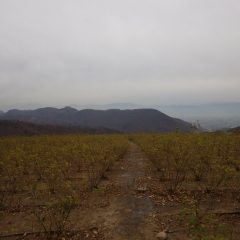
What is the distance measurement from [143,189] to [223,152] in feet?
19.5

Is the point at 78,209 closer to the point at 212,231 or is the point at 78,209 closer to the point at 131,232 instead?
the point at 131,232

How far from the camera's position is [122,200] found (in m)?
9.64

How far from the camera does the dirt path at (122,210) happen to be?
7.43 meters

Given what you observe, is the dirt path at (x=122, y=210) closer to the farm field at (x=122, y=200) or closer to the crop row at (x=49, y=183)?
the farm field at (x=122, y=200)

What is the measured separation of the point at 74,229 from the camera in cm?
764

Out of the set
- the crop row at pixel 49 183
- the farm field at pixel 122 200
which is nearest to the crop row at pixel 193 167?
the farm field at pixel 122 200

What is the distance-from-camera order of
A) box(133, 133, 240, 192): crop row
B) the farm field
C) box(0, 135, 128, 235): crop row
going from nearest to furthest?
the farm field < box(0, 135, 128, 235): crop row < box(133, 133, 240, 192): crop row

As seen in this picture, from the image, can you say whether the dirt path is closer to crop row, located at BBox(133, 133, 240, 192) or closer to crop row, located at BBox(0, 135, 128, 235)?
crop row, located at BBox(0, 135, 128, 235)

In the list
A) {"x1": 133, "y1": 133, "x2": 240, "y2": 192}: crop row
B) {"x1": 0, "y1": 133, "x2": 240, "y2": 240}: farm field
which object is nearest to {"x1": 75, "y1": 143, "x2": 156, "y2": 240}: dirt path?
{"x1": 0, "y1": 133, "x2": 240, "y2": 240}: farm field

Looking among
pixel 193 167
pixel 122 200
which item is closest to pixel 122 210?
pixel 122 200

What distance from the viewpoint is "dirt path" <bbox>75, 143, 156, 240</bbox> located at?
7.43m

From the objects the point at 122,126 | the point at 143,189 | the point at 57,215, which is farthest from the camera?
the point at 122,126

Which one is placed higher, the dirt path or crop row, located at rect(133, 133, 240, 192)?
crop row, located at rect(133, 133, 240, 192)

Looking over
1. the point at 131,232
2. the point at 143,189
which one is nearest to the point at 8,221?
the point at 131,232
